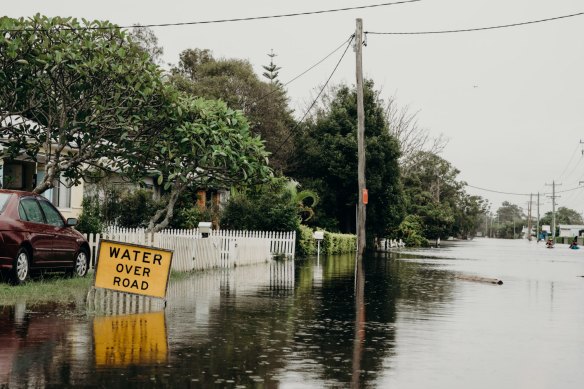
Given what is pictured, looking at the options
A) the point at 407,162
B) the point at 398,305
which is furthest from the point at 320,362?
the point at 407,162

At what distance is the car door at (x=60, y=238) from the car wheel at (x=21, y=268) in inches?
46.1

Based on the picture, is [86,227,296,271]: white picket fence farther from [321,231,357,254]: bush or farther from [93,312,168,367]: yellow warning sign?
[93,312,168,367]: yellow warning sign

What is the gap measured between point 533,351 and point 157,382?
4824 mm

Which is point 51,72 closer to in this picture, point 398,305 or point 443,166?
point 398,305

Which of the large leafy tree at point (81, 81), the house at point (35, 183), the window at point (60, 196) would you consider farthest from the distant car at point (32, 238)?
the window at point (60, 196)

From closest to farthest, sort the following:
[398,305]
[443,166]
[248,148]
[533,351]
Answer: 1. [533,351]
2. [398,305]
3. [248,148]
4. [443,166]

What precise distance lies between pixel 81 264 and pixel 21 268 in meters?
3.30

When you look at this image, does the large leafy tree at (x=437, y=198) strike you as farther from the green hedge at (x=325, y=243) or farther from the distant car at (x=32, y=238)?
the distant car at (x=32, y=238)

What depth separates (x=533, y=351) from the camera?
10484 millimetres

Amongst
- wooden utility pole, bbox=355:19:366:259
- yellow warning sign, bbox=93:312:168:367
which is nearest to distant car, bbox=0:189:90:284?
yellow warning sign, bbox=93:312:168:367

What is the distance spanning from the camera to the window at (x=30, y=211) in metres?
16.8

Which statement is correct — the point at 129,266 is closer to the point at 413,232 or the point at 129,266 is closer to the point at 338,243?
the point at 338,243

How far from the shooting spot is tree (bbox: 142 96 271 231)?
19500 mm

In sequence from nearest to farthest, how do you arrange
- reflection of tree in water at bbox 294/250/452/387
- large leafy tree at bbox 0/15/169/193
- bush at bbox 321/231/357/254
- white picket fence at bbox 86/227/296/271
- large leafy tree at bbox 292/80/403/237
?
1. reflection of tree in water at bbox 294/250/452/387
2. large leafy tree at bbox 0/15/169/193
3. white picket fence at bbox 86/227/296/271
4. bush at bbox 321/231/357/254
5. large leafy tree at bbox 292/80/403/237
